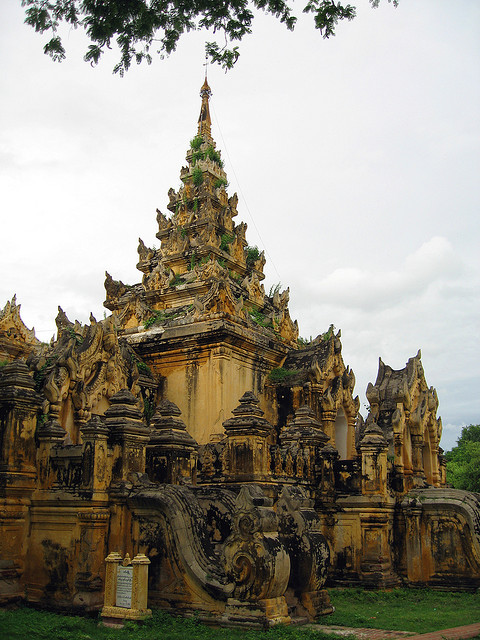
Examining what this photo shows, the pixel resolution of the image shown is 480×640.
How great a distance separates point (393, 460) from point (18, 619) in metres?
12.5

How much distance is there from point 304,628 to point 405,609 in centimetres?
469

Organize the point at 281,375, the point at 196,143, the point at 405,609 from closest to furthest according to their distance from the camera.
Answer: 1. the point at 405,609
2. the point at 281,375
3. the point at 196,143

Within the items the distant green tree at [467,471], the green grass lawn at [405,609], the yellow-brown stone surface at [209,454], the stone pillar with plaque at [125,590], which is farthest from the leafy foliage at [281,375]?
the distant green tree at [467,471]

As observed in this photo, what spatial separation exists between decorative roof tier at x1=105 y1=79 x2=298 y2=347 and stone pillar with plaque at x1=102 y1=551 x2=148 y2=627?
35.4 feet

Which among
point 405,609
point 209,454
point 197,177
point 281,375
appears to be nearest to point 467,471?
point 281,375

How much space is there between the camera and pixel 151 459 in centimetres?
1467

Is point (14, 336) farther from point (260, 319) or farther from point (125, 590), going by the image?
point (125, 590)

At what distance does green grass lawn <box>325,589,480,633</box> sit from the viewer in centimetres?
1264

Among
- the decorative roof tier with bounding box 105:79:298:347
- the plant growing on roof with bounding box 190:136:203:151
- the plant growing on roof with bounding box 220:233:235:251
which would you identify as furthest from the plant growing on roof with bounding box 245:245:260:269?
the plant growing on roof with bounding box 190:136:203:151

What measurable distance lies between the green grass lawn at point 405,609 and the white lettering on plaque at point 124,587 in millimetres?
3812

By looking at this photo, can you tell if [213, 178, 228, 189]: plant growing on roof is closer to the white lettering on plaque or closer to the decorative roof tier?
the decorative roof tier

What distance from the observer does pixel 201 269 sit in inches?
966

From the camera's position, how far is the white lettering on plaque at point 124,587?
11.0m

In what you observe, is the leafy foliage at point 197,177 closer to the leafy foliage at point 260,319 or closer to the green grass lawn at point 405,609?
the leafy foliage at point 260,319
